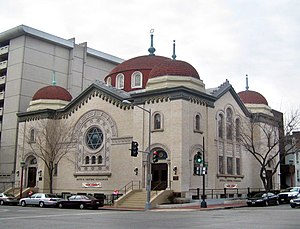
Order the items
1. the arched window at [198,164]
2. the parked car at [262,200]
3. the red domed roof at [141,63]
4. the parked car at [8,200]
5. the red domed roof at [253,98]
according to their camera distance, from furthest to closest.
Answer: the red domed roof at [253,98] < the red domed roof at [141,63] < the parked car at [8,200] < the parked car at [262,200] < the arched window at [198,164]

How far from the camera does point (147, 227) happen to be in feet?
59.0

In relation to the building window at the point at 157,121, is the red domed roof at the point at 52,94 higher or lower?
higher

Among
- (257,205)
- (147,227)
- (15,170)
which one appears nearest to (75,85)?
(15,170)

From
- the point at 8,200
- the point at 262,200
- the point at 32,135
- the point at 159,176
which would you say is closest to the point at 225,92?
the point at 159,176

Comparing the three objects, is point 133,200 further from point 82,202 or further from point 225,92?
point 225,92

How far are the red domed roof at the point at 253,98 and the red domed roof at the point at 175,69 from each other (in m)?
12.7

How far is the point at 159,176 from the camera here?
134 feet

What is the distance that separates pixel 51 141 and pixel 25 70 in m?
13.9

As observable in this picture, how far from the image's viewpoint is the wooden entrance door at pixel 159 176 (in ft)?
132

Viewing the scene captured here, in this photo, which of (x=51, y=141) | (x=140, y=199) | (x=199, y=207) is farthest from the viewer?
(x=51, y=141)

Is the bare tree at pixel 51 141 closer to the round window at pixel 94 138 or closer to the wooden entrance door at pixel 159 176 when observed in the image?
the round window at pixel 94 138

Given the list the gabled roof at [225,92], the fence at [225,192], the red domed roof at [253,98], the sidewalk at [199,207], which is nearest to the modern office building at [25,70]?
the gabled roof at [225,92]

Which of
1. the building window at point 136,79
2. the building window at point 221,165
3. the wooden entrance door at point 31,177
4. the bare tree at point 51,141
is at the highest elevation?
the building window at point 136,79

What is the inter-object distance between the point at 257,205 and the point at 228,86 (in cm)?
1485
